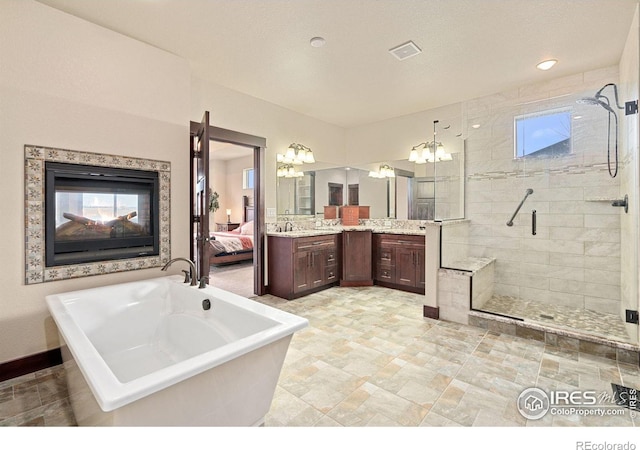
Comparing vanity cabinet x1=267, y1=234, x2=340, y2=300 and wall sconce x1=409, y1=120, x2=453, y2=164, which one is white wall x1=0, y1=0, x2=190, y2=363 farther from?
wall sconce x1=409, y1=120, x2=453, y2=164

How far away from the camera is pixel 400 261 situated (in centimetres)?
437

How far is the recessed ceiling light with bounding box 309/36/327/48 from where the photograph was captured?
268cm

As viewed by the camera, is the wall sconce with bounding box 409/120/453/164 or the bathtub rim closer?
the bathtub rim

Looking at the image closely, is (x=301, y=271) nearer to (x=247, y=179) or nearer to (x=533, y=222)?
(x=533, y=222)

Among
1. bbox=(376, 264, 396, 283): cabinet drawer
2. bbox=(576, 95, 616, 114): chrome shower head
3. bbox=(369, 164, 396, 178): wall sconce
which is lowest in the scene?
bbox=(376, 264, 396, 283): cabinet drawer

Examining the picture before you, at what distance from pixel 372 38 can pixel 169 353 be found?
9.98 ft

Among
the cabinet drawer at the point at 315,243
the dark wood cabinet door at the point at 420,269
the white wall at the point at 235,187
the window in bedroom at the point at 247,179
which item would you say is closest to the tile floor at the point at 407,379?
the dark wood cabinet door at the point at 420,269

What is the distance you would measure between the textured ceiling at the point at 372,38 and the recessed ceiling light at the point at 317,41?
0.14 ft

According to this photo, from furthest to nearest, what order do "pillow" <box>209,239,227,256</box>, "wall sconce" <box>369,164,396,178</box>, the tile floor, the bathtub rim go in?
"pillow" <box>209,239,227,256</box> → "wall sconce" <box>369,164,396,178</box> → the tile floor → the bathtub rim

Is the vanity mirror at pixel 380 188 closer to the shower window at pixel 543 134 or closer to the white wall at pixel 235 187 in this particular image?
the shower window at pixel 543 134

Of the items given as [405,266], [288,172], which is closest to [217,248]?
[288,172]

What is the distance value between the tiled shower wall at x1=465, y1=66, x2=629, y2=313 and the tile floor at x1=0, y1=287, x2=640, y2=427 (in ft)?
3.99

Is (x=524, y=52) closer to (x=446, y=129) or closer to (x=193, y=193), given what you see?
(x=446, y=129)

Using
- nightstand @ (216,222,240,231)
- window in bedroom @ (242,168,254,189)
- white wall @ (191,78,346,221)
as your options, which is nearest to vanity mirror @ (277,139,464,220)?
white wall @ (191,78,346,221)
